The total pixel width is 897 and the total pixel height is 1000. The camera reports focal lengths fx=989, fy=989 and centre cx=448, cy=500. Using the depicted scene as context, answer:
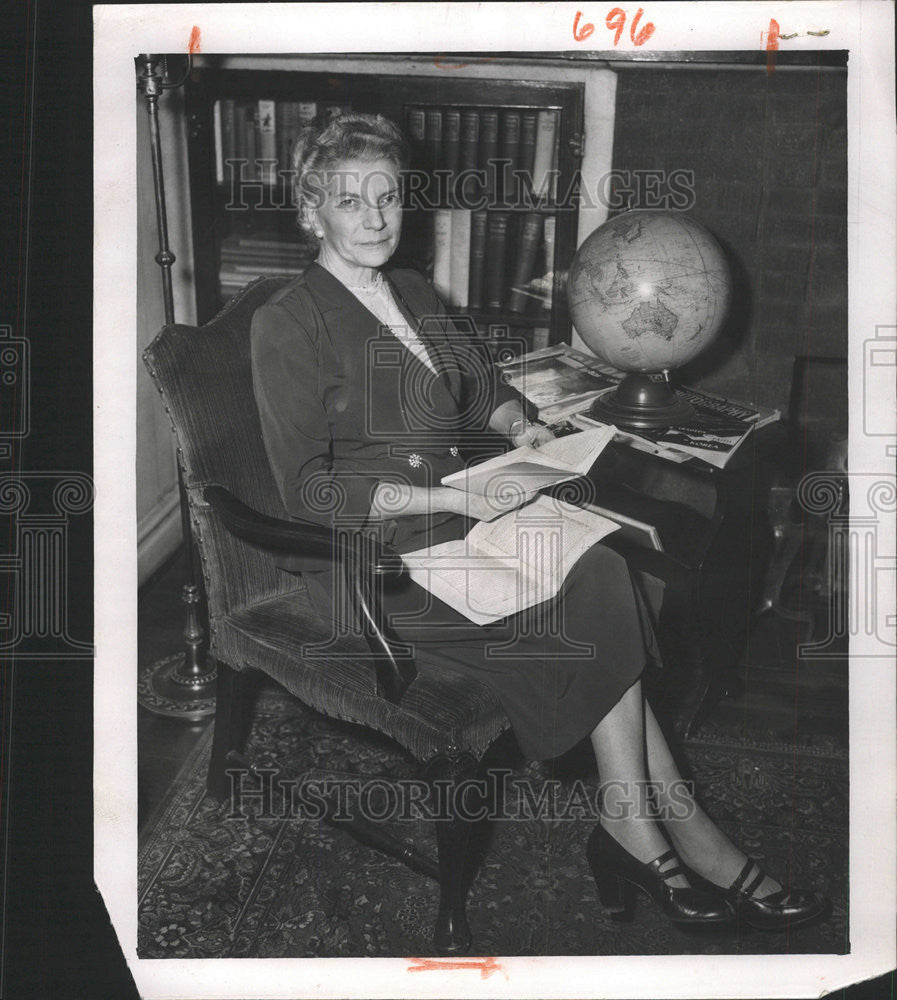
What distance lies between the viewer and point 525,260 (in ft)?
9.68

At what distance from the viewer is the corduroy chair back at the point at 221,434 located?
2098mm

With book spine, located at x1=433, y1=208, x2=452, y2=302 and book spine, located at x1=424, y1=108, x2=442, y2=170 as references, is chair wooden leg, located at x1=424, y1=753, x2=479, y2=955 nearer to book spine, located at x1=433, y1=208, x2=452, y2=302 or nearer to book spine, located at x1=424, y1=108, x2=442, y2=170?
book spine, located at x1=433, y1=208, x2=452, y2=302

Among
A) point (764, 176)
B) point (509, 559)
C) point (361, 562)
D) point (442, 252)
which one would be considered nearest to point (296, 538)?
point (361, 562)

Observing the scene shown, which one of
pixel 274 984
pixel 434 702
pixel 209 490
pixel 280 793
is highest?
pixel 209 490

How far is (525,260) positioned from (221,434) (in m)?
1.21

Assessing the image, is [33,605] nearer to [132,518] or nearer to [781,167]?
[132,518]

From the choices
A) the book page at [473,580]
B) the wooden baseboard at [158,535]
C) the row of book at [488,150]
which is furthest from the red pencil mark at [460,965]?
the row of book at [488,150]

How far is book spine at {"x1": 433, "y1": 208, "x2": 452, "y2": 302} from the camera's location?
2.92 m

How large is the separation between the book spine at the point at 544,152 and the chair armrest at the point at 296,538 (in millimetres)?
1359

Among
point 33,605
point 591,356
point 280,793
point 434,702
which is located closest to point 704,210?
point 591,356

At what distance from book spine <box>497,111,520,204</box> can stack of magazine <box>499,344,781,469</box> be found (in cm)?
48

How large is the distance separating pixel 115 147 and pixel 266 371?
0.50 m

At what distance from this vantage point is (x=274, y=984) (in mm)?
1959

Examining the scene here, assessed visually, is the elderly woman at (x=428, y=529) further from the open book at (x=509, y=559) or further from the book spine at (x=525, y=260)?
the book spine at (x=525, y=260)
